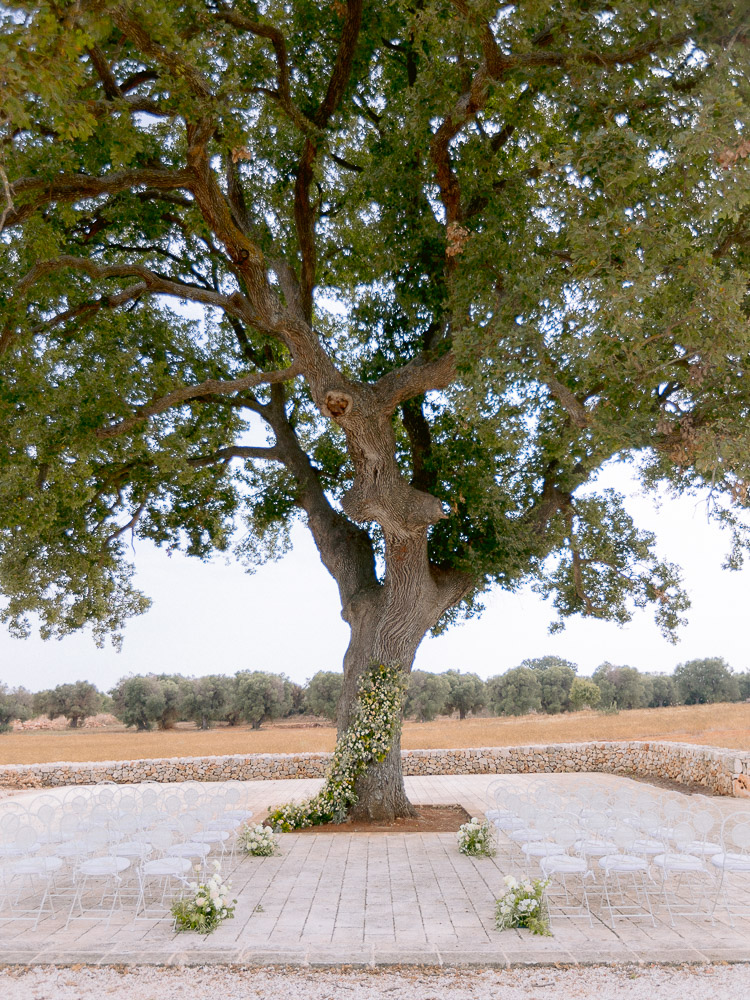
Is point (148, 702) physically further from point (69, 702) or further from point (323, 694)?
point (323, 694)

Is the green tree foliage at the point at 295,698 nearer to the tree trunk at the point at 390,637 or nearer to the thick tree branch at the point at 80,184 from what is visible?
the tree trunk at the point at 390,637

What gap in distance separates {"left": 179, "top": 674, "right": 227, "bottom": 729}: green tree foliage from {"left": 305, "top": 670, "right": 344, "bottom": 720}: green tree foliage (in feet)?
14.0

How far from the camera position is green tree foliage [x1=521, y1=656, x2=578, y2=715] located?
37562mm

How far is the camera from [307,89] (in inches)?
384

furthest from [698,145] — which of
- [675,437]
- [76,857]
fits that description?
[76,857]

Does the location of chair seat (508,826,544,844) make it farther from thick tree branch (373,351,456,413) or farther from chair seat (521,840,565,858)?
thick tree branch (373,351,456,413)

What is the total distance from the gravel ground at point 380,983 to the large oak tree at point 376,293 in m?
4.05

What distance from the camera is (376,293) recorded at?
11469mm

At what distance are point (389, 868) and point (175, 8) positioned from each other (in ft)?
29.1

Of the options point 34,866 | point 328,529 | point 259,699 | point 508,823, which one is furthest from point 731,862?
point 259,699

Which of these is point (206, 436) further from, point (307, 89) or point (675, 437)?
point (675, 437)

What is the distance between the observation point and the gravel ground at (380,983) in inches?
180

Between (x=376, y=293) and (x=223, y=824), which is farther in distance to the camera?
(x=376, y=293)

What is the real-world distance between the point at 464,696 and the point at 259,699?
33.6ft
